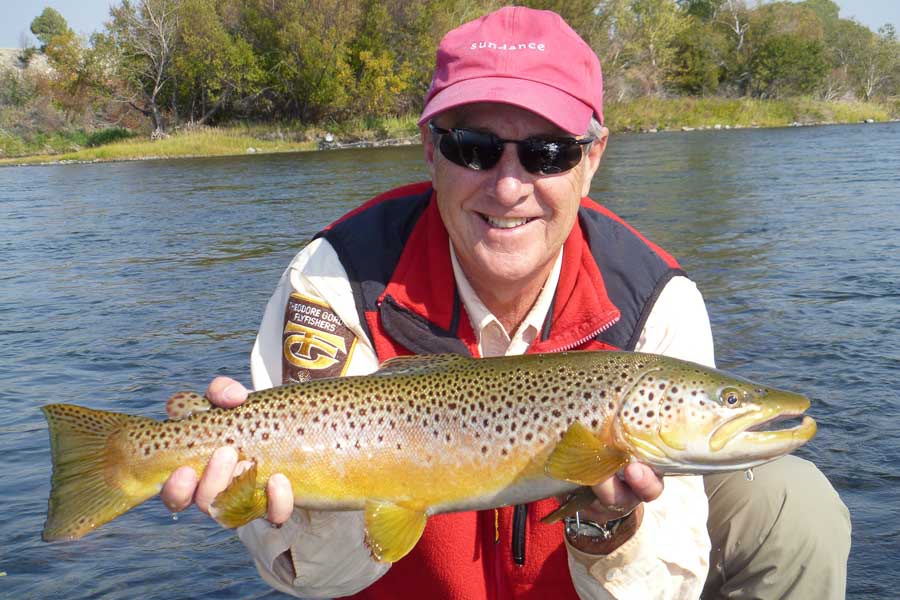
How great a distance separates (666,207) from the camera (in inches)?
574

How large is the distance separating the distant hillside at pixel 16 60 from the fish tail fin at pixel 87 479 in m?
81.9

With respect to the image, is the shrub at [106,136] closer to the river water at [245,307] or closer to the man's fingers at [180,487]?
the river water at [245,307]

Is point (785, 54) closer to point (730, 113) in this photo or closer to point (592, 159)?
point (730, 113)

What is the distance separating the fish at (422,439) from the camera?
7.98 feet

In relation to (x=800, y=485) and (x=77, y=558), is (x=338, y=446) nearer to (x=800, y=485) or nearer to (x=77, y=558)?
(x=800, y=485)

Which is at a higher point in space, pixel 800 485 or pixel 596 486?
pixel 596 486

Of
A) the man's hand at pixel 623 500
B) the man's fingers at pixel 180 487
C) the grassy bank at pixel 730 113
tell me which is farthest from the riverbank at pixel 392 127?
the man's hand at pixel 623 500

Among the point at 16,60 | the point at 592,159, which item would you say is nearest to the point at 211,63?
the point at 592,159

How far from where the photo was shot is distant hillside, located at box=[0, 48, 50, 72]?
3114 inches

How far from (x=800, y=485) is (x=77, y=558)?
10.8 ft

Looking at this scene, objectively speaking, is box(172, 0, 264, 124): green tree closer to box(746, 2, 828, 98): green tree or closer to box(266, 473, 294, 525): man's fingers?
box(746, 2, 828, 98): green tree

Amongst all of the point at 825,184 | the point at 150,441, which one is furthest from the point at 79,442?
the point at 825,184

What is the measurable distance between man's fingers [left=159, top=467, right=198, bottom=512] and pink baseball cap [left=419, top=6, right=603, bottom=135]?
1.34 metres

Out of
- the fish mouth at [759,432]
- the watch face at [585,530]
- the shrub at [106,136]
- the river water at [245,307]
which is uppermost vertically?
the fish mouth at [759,432]
